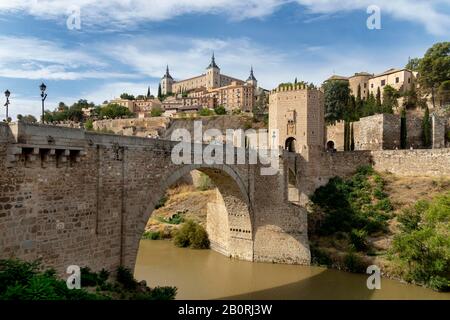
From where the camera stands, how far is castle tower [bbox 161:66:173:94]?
389ft

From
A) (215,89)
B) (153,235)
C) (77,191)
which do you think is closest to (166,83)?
(215,89)

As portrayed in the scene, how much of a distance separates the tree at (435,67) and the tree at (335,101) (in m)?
7.87

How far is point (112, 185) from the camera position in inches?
415

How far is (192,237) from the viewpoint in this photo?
23203 mm

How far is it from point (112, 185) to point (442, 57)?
123ft

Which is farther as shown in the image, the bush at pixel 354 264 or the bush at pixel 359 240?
the bush at pixel 359 240

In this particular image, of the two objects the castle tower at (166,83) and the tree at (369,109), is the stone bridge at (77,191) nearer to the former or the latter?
the tree at (369,109)

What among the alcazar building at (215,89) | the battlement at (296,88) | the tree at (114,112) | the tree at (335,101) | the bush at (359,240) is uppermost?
the alcazar building at (215,89)

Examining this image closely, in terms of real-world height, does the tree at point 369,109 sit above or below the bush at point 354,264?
above

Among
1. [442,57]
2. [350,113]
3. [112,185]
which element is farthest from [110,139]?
[442,57]

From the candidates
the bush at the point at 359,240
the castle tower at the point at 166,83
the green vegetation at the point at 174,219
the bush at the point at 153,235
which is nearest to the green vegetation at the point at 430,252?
the bush at the point at 359,240

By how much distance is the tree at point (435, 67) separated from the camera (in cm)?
3721
